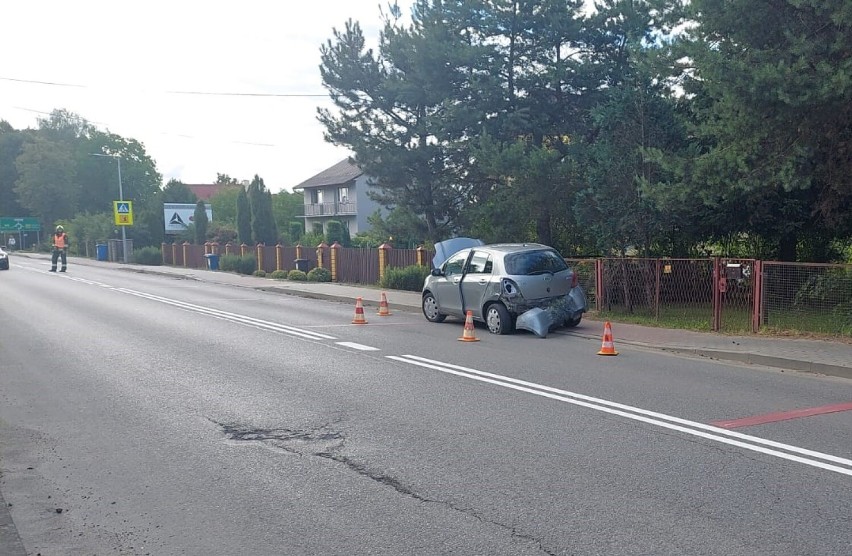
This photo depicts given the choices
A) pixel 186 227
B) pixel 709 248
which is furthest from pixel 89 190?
pixel 709 248

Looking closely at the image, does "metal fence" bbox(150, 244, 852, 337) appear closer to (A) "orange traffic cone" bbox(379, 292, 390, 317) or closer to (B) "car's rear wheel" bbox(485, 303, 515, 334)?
(B) "car's rear wheel" bbox(485, 303, 515, 334)

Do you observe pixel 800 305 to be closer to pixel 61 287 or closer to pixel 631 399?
pixel 631 399

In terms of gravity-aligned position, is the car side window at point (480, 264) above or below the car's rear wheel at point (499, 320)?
above

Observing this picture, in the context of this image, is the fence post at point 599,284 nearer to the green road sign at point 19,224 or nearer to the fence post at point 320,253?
the fence post at point 320,253

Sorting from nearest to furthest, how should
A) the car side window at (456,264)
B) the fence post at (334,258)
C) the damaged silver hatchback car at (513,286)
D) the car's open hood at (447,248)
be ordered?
the damaged silver hatchback car at (513,286)
the car side window at (456,264)
the car's open hood at (447,248)
the fence post at (334,258)

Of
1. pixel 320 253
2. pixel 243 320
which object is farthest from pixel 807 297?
pixel 320 253

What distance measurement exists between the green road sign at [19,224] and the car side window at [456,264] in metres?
83.1

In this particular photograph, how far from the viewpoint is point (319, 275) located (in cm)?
3070

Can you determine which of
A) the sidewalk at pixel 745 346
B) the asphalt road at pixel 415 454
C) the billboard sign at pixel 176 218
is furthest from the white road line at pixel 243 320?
the billboard sign at pixel 176 218

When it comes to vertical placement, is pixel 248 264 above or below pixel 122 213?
below

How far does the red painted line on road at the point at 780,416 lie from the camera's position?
7.42 metres

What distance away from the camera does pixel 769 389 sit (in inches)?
364

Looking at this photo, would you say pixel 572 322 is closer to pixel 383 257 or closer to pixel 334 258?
pixel 383 257

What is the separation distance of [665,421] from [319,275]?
24.0 m
